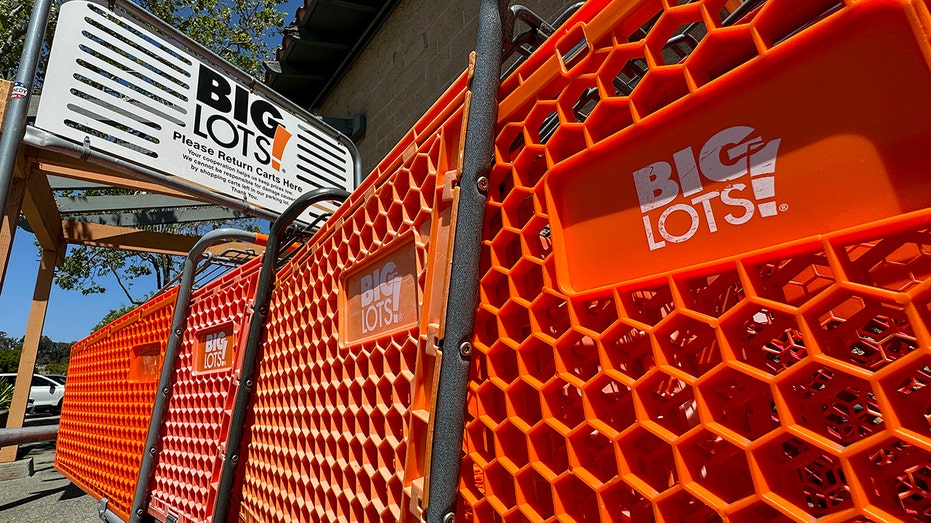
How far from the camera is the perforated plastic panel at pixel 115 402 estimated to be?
3.40 meters

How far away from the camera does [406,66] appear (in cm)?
581

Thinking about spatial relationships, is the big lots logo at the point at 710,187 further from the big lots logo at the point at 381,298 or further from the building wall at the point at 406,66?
the building wall at the point at 406,66

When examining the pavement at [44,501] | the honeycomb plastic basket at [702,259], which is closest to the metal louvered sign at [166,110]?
the honeycomb plastic basket at [702,259]

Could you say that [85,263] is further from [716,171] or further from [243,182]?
[716,171]

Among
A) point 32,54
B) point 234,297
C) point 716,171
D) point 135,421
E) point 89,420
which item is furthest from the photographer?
point 89,420

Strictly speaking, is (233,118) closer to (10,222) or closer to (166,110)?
(166,110)

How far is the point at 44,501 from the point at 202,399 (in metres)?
4.44

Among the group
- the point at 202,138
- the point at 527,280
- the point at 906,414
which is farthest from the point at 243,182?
the point at 906,414

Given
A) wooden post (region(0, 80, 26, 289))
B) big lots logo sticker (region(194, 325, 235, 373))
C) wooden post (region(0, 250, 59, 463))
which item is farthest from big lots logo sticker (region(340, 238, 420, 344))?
wooden post (region(0, 250, 59, 463))

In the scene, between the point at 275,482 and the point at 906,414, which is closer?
the point at 906,414

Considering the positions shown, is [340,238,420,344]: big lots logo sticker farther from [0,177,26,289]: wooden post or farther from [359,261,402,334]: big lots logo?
[0,177,26,289]: wooden post

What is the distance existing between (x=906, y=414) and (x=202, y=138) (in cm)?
400

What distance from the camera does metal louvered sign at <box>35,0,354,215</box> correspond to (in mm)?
2896

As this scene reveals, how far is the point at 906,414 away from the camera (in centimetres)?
57
